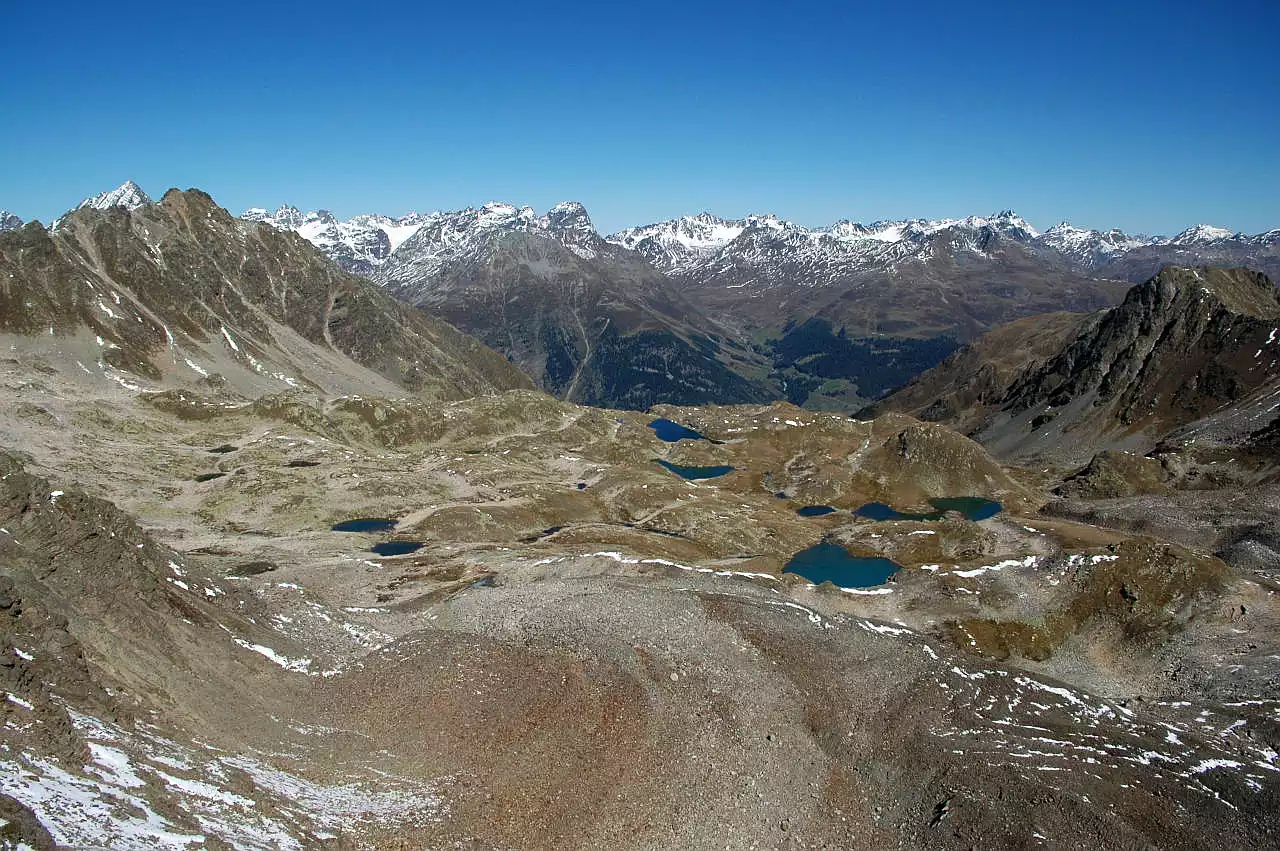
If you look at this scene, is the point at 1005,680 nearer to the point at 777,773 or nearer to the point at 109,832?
the point at 777,773

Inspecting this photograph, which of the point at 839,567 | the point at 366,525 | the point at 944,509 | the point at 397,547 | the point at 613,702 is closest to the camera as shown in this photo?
the point at 613,702

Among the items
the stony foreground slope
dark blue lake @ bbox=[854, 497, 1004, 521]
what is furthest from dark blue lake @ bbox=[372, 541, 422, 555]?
dark blue lake @ bbox=[854, 497, 1004, 521]

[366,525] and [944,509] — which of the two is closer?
[366,525]

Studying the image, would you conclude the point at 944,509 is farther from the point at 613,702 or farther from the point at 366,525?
the point at 613,702

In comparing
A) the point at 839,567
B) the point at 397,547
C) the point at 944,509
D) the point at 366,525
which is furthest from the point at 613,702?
the point at 944,509

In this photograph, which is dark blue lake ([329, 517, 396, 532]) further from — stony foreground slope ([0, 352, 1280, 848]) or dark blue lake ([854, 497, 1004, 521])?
dark blue lake ([854, 497, 1004, 521])

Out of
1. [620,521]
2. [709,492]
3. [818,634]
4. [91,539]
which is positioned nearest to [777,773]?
[818,634]
